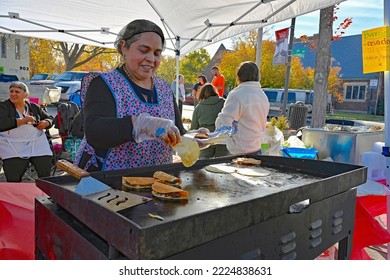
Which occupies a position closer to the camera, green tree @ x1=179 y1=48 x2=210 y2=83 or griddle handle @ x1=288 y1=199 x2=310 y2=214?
griddle handle @ x1=288 y1=199 x2=310 y2=214

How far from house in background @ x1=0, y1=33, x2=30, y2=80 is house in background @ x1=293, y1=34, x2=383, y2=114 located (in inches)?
915

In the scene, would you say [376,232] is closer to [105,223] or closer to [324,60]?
[105,223]

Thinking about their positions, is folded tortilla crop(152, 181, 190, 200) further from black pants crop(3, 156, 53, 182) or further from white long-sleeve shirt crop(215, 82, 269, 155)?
black pants crop(3, 156, 53, 182)

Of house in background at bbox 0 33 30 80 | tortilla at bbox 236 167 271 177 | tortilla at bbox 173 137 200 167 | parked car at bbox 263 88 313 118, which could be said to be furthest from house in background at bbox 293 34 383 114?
tortilla at bbox 173 137 200 167

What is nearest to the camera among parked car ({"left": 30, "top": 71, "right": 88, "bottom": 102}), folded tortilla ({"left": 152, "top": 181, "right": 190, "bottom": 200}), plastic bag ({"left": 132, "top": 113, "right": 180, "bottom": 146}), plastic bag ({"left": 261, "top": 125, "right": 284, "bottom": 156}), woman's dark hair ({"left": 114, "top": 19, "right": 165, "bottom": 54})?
folded tortilla ({"left": 152, "top": 181, "right": 190, "bottom": 200})

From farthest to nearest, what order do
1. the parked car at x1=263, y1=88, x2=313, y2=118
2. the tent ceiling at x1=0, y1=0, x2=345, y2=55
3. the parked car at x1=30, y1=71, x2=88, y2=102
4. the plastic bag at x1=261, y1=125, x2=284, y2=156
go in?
the parked car at x1=263, y1=88, x2=313, y2=118 → the parked car at x1=30, y1=71, x2=88, y2=102 → the tent ceiling at x1=0, y1=0, x2=345, y2=55 → the plastic bag at x1=261, y1=125, x2=284, y2=156

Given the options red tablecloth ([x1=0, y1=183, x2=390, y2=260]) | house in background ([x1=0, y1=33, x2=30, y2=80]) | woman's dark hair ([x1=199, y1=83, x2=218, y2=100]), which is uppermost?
house in background ([x1=0, y1=33, x2=30, y2=80])

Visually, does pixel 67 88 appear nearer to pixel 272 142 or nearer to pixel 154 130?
pixel 272 142

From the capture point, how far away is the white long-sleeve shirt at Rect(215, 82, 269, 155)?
3.49 m

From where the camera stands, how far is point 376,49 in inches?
103

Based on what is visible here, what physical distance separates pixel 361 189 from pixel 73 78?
59.5 feet

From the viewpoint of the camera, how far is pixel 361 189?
8.50 feet

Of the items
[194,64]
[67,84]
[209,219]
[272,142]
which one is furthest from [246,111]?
[194,64]
